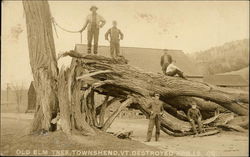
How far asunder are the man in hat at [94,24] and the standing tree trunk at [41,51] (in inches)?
33.1

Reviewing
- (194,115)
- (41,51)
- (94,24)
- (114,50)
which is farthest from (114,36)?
(194,115)

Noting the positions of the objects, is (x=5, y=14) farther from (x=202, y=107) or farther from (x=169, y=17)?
(x=202, y=107)

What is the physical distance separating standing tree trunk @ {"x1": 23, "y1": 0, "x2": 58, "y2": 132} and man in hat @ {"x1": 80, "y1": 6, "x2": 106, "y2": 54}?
0.84 meters

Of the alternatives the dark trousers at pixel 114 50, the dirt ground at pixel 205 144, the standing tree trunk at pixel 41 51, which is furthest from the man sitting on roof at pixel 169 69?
the standing tree trunk at pixel 41 51

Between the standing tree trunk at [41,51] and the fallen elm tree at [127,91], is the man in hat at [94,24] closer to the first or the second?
the fallen elm tree at [127,91]

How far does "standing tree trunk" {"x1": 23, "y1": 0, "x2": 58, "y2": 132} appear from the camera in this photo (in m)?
7.75

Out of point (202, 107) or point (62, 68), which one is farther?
point (202, 107)

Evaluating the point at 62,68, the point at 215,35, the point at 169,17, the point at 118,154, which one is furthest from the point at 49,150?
the point at 215,35

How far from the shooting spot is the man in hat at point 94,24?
7828 millimetres

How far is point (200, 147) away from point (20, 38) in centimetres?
465

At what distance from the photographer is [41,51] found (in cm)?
785

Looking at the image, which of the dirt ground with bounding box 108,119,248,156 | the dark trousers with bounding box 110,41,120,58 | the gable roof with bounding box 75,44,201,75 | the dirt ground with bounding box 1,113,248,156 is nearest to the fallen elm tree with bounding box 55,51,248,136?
the dark trousers with bounding box 110,41,120,58

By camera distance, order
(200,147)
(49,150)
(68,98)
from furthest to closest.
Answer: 1. (68,98)
2. (200,147)
3. (49,150)

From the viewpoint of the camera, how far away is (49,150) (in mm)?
6074
